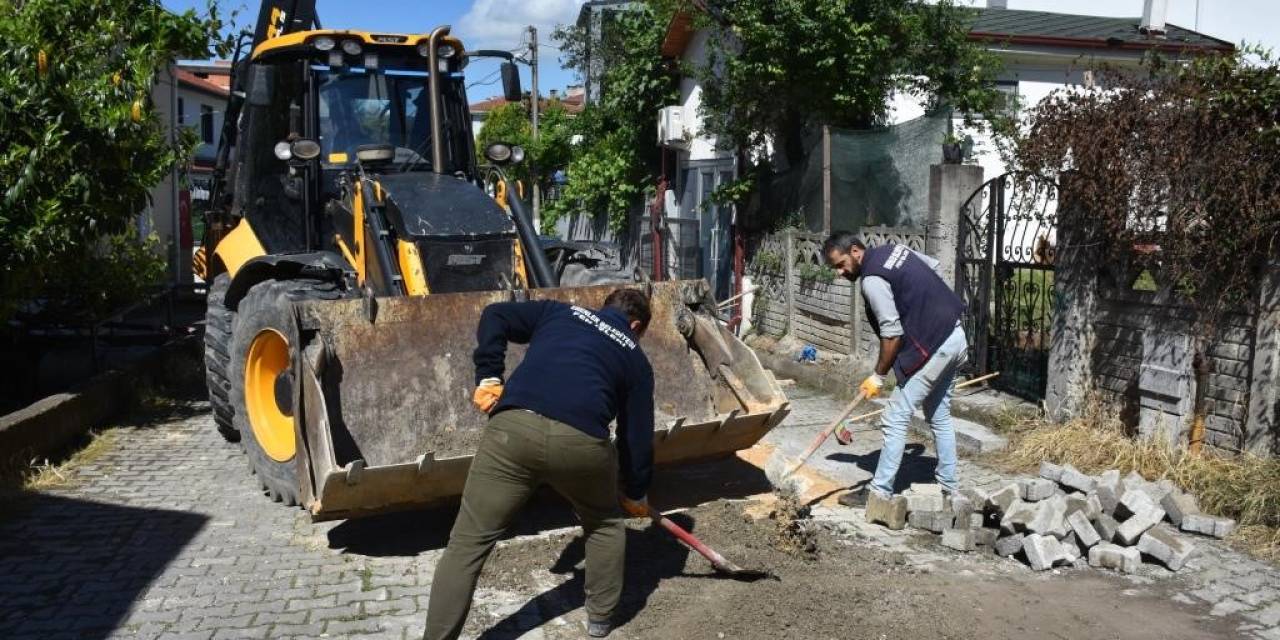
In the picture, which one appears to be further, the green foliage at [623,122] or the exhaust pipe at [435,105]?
the green foliage at [623,122]

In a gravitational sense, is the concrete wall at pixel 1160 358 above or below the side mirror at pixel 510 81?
below

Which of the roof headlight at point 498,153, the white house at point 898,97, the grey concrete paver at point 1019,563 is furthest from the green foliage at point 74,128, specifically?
the white house at point 898,97

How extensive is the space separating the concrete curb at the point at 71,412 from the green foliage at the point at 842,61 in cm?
752

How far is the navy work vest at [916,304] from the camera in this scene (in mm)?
6406

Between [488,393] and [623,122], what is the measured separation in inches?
640

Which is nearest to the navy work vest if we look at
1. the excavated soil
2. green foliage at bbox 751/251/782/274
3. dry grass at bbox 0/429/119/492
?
the excavated soil

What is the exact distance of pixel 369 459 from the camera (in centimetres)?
580

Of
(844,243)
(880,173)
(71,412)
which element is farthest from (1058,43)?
(71,412)

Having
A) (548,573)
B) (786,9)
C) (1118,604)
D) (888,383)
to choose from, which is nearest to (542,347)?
(548,573)

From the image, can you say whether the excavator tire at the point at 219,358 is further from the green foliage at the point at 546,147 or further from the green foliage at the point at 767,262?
the green foliage at the point at 546,147

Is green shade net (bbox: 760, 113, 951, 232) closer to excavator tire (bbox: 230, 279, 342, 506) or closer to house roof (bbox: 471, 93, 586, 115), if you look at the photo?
excavator tire (bbox: 230, 279, 342, 506)

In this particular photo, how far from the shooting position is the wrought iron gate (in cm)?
885

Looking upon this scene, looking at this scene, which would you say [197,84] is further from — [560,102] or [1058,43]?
[1058,43]

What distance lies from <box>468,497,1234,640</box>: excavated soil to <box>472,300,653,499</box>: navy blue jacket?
63 cm
